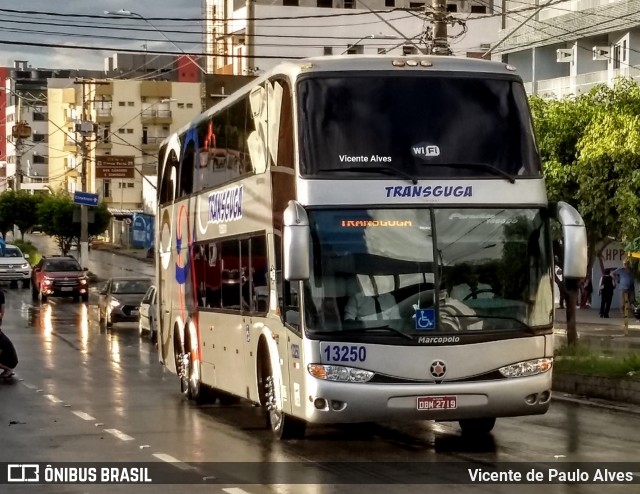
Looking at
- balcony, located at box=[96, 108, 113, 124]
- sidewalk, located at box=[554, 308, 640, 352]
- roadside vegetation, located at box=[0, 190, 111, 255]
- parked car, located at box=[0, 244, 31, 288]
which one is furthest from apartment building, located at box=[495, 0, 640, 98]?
balcony, located at box=[96, 108, 113, 124]

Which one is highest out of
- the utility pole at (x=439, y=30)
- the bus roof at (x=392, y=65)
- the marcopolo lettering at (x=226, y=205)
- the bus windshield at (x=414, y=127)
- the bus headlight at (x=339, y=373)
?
the utility pole at (x=439, y=30)

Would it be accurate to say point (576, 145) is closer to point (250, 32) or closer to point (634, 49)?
point (634, 49)

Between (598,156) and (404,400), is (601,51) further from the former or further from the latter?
(404,400)

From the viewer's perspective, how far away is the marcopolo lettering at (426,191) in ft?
50.8

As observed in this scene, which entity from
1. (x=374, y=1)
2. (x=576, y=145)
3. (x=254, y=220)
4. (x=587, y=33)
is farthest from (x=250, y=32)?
(x=254, y=220)

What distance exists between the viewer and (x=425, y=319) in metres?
15.3

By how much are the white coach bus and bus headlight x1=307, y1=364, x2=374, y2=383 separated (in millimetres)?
14

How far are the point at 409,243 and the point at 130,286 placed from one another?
31.8 m

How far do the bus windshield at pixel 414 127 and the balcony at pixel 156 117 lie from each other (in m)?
113

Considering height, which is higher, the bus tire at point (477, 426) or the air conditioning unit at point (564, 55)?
the air conditioning unit at point (564, 55)

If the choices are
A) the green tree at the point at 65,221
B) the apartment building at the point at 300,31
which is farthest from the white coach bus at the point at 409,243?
the apartment building at the point at 300,31

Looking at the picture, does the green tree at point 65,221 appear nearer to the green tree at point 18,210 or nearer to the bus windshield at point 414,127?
the green tree at point 18,210

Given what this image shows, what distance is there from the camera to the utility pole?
2909 centimetres

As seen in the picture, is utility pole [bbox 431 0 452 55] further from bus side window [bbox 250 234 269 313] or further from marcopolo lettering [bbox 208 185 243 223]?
bus side window [bbox 250 234 269 313]
